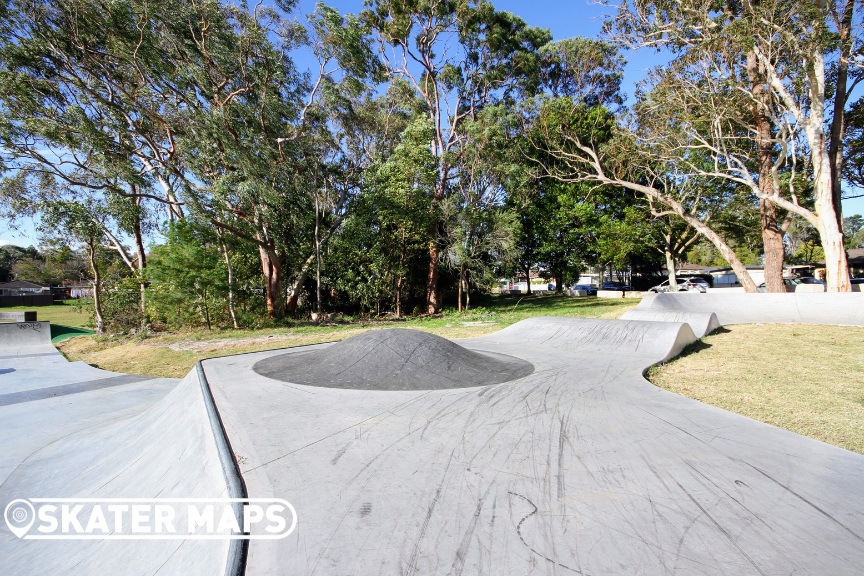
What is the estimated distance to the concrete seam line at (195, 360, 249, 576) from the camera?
1.57m

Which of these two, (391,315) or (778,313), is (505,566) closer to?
(778,313)

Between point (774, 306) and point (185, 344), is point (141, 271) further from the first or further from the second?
point (774, 306)

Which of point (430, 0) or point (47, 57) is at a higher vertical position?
point (430, 0)

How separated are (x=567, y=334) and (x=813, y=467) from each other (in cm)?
556

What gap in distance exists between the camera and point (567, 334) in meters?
8.12

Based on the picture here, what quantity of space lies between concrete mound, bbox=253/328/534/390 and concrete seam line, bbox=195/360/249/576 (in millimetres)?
1432

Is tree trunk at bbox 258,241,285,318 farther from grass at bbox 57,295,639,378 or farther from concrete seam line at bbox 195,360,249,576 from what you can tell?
concrete seam line at bbox 195,360,249,576

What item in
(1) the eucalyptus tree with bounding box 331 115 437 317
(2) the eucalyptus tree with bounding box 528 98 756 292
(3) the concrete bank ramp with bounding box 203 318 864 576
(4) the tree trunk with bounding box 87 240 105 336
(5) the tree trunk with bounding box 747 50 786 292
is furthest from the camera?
(1) the eucalyptus tree with bounding box 331 115 437 317

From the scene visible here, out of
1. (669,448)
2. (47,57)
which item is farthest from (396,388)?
(47,57)

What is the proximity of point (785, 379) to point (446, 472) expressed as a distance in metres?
5.41

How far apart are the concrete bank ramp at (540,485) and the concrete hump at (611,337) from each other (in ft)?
9.27

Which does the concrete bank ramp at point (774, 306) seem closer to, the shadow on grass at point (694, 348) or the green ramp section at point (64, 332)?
the shadow on grass at point (694, 348)

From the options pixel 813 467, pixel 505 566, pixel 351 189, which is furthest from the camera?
pixel 351 189

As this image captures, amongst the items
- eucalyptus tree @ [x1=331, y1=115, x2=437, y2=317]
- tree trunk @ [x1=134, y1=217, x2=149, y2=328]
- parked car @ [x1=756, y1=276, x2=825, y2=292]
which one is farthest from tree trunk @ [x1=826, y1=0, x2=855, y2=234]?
tree trunk @ [x1=134, y1=217, x2=149, y2=328]
